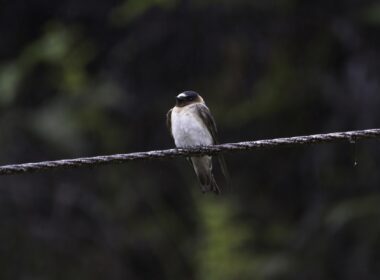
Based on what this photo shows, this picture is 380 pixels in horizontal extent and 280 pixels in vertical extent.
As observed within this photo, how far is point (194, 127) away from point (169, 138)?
21.7 feet

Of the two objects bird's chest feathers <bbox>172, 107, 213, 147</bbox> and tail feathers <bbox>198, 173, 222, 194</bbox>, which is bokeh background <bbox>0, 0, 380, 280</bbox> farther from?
bird's chest feathers <bbox>172, 107, 213, 147</bbox>

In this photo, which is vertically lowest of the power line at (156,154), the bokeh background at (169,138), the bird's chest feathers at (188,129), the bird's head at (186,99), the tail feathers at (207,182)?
the power line at (156,154)

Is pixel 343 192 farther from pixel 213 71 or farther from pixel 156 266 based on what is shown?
pixel 156 266

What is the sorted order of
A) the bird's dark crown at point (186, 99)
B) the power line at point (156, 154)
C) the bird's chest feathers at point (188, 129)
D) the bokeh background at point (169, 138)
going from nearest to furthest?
the power line at point (156, 154)
the bird's chest feathers at point (188, 129)
the bird's dark crown at point (186, 99)
the bokeh background at point (169, 138)

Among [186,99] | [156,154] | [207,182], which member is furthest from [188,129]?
[156,154]

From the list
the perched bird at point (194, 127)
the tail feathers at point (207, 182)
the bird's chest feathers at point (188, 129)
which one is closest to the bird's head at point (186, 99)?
the perched bird at point (194, 127)

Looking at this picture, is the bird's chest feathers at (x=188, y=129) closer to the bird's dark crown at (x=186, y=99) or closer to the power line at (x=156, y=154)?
the bird's dark crown at (x=186, y=99)

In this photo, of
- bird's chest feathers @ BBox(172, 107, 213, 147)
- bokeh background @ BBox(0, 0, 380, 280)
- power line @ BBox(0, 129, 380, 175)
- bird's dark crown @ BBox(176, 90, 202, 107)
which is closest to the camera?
power line @ BBox(0, 129, 380, 175)

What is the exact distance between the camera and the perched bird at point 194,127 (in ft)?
28.2

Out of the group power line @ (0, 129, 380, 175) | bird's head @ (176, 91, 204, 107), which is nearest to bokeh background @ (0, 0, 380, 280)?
bird's head @ (176, 91, 204, 107)

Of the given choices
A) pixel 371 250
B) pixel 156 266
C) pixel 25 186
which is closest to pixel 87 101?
pixel 25 186

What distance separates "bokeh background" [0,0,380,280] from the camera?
1382 cm

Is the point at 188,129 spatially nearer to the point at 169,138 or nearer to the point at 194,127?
the point at 194,127

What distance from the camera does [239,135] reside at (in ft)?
50.7
